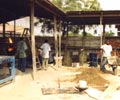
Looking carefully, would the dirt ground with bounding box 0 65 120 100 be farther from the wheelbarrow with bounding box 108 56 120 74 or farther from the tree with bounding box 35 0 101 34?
the tree with bounding box 35 0 101 34

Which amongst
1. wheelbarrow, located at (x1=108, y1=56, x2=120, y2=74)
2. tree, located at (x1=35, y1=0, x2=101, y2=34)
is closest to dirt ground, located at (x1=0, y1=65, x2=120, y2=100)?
wheelbarrow, located at (x1=108, y1=56, x2=120, y2=74)

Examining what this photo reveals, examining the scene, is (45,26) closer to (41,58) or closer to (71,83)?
(41,58)

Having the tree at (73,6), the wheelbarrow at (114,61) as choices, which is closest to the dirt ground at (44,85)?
the wheelbarrow at (114,61)

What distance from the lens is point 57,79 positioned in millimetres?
15805

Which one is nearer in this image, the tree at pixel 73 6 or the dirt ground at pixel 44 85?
the dirt ground at pixel 44 85

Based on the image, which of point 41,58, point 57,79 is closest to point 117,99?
point 57,79

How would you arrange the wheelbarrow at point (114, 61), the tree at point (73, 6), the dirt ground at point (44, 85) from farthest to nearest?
the tree at point (73, 6), the wheelbarrow at point (114, 61), the dirt ground at point (44, 85)

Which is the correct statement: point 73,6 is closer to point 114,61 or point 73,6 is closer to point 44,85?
point 114,61

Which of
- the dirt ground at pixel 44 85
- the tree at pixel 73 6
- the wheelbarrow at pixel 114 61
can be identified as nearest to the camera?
the dirt ground at pixel 44 85

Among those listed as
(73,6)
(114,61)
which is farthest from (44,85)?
(73,6)

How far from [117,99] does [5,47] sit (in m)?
11.9

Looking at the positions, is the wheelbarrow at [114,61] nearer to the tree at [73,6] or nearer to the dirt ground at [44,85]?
the dirt ground at [44,85]

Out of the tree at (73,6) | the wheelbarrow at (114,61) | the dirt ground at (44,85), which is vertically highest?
the tree at (73,6)

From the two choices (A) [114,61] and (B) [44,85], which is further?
(A) [114,61]
